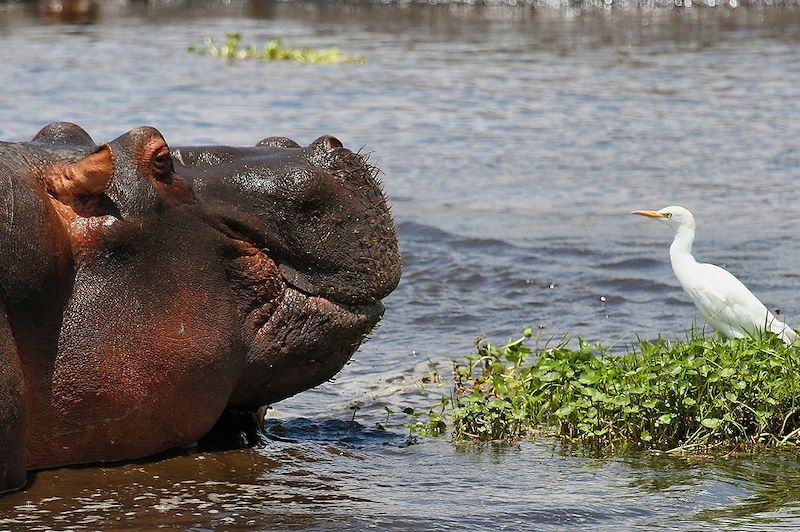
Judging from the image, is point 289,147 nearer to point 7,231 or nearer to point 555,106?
point 7,231

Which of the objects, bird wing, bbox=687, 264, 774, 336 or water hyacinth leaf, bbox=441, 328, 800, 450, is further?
bird wing, bbox=687, 264, 774, 336

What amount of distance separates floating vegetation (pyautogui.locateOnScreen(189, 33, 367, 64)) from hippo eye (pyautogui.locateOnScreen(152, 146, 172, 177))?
546 inches

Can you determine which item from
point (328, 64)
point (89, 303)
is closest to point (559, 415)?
point (89, 303)

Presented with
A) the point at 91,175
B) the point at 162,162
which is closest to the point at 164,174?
the point at 162,162

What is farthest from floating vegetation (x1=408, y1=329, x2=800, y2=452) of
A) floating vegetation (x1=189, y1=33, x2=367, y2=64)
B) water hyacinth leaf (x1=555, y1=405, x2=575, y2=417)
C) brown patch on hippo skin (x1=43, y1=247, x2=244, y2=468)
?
floating vegetation (x1=189, y1=33, x2=367, y2=64)

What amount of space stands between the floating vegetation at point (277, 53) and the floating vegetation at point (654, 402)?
12.9 m

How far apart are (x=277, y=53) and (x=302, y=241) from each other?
14.6m

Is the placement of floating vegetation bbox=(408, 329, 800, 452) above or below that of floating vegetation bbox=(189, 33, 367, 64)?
below

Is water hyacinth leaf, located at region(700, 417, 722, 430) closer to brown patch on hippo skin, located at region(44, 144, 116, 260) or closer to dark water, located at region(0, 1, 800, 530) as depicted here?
dark water, located at region(0, 1, 800, 530)

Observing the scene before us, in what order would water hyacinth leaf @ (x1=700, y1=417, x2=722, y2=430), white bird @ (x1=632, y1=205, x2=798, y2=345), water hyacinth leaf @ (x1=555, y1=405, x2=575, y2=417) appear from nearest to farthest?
water hyacinth leaf @ (x1=700, y1=417, x2=722, y2=430), water hyacinth leaf @ (x1=555, y1=405, x2=575, y2=417), white bird @ (x1=632, y1=205, x2=798, y2=345)

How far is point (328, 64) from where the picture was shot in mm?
17562

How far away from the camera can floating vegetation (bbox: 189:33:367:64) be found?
1781cm

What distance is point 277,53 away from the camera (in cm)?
1841

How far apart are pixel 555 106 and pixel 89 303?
1024cm
